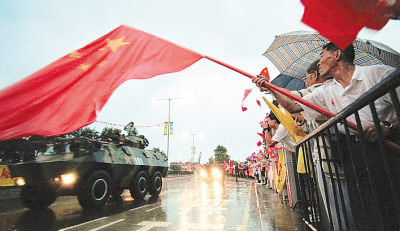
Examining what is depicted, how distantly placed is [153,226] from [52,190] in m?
3.74

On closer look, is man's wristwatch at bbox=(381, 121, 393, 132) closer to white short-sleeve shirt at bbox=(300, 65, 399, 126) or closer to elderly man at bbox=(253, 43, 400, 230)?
elderly man at bbox=(253, 43, 400, 230)

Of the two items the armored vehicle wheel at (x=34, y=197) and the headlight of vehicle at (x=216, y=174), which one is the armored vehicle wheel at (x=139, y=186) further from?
the headlight of vehicle at (x=216, y=174)

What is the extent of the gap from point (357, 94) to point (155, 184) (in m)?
9.57

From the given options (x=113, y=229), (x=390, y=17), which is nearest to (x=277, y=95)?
(x=390, y=17)

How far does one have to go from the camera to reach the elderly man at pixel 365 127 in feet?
5.14

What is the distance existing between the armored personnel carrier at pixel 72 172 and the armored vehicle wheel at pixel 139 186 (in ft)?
0.16

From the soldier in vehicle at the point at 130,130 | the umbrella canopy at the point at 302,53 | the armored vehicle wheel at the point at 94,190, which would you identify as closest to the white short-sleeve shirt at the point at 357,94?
the umbrella canopy at the point at 302,53

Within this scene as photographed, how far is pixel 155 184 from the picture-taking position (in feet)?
33.4

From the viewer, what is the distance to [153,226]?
4.35 metres

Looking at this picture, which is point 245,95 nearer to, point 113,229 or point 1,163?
point 113,229

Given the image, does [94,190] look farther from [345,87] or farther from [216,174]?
[216,174]

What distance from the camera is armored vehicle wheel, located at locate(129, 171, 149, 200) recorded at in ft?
28.6

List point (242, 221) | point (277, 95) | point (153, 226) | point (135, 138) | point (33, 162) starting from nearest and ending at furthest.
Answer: point (277, 95), point (153, 226), point (242, 221), point (33, 162), point (135, 138)

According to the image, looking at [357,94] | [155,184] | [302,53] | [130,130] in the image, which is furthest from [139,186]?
[357,94]
